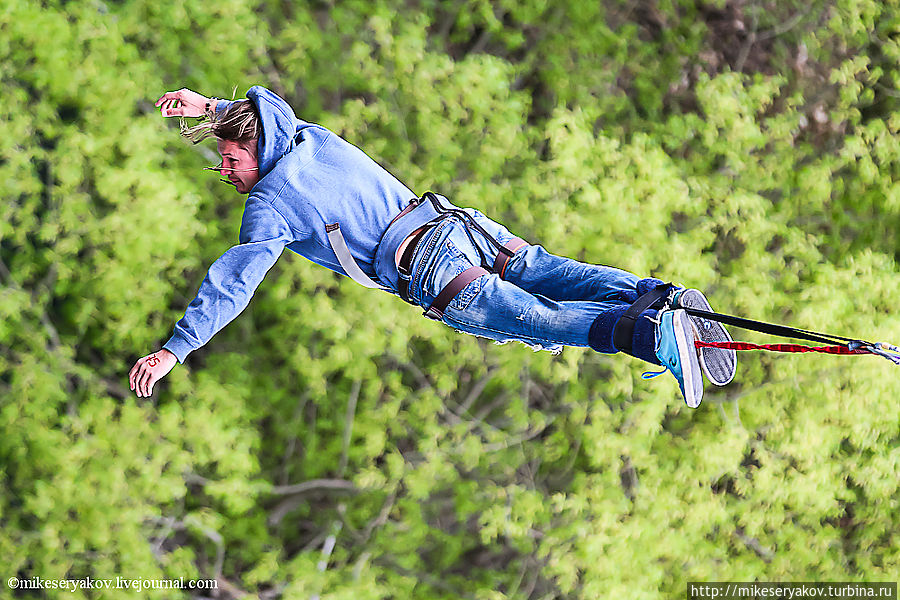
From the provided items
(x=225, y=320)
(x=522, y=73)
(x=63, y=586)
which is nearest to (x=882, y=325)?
(x=522, y=73)

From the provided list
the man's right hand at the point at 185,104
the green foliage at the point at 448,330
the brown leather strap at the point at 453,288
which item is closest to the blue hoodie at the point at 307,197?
the man's right hand at the point at 185,104

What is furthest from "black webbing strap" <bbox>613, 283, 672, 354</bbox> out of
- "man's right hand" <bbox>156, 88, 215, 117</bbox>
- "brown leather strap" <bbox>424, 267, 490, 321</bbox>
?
"man's right hand" <bbox>156, 88, 215, 117</bbox>

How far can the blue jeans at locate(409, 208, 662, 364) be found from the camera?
76.8 inches

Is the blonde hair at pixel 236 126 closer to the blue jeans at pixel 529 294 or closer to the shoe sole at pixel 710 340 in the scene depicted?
the blue jeans at pixel 529 294

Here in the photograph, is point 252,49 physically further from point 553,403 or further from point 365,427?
point 553,403

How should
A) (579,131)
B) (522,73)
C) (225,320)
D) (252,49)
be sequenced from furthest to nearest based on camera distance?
(522,73) → (252,49) → (579,131) → (225,320)

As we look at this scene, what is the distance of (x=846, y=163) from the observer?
5898mm

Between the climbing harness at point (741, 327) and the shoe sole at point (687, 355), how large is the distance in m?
0.03

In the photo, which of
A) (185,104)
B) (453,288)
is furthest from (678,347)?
(185,104)

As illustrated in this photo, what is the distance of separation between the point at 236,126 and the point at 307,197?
0.24m

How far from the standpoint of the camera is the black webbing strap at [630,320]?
1.87 metres

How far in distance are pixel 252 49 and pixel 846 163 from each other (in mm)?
3830

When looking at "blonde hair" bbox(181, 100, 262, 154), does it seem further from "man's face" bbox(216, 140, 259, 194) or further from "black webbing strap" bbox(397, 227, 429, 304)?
"black webbing strap" bbox(397, 227, 429, 304)

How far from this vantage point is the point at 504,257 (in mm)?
2285
